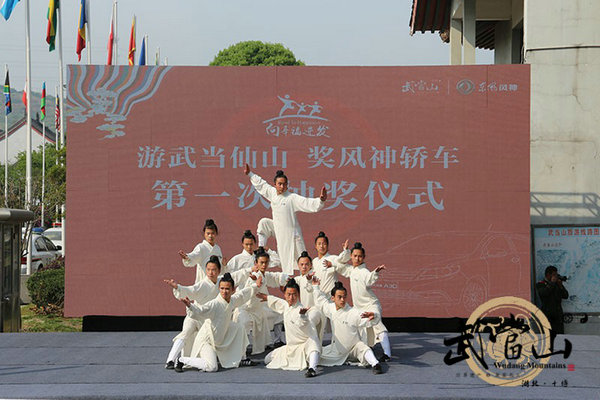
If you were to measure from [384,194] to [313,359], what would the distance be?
3.65 metres

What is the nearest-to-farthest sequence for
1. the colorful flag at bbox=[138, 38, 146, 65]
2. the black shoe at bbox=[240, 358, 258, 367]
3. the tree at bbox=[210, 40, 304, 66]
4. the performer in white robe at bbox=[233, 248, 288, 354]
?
the black shoe at bbox=[240, 358, 258, 367] < the performer in white robe at bbox=[233, 248, 288, 354] < the colorful flag at bbox=[138, 38, 146, 65] < the tree at bbox=[210, 40, 304, 66]

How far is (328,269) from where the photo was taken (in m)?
9.27

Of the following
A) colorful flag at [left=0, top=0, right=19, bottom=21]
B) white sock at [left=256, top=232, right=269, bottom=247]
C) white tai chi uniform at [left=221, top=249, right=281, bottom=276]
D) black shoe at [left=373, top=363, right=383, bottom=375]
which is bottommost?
black shoe at [left=373, top=363, right=383, bottom=375]

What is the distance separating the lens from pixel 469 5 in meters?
16.6

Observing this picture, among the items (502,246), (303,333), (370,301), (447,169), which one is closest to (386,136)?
(447,169)

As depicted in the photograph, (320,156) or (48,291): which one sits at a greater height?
(320,156)

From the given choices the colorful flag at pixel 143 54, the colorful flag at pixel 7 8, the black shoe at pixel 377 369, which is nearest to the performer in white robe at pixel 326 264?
the black shoe at pixel 377 369

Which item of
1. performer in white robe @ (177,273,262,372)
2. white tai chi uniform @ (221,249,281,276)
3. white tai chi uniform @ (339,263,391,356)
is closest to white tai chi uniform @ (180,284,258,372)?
performer in white robe @ (177,273,262,372)

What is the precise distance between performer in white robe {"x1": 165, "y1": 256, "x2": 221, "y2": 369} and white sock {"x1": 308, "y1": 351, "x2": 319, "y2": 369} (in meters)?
1.20

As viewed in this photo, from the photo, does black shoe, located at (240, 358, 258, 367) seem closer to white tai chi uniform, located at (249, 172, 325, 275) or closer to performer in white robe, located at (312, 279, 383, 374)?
performer in white robe, located at (312, 279, 383, 374)

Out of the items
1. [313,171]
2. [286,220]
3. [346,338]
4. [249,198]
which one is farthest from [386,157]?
[346,338]

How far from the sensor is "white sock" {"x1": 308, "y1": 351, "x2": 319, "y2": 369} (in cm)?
791

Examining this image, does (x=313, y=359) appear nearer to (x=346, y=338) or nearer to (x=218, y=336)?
(x=346, y=338)

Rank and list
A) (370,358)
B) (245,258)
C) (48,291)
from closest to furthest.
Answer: (370,358) → (245,258) → (48,291)
